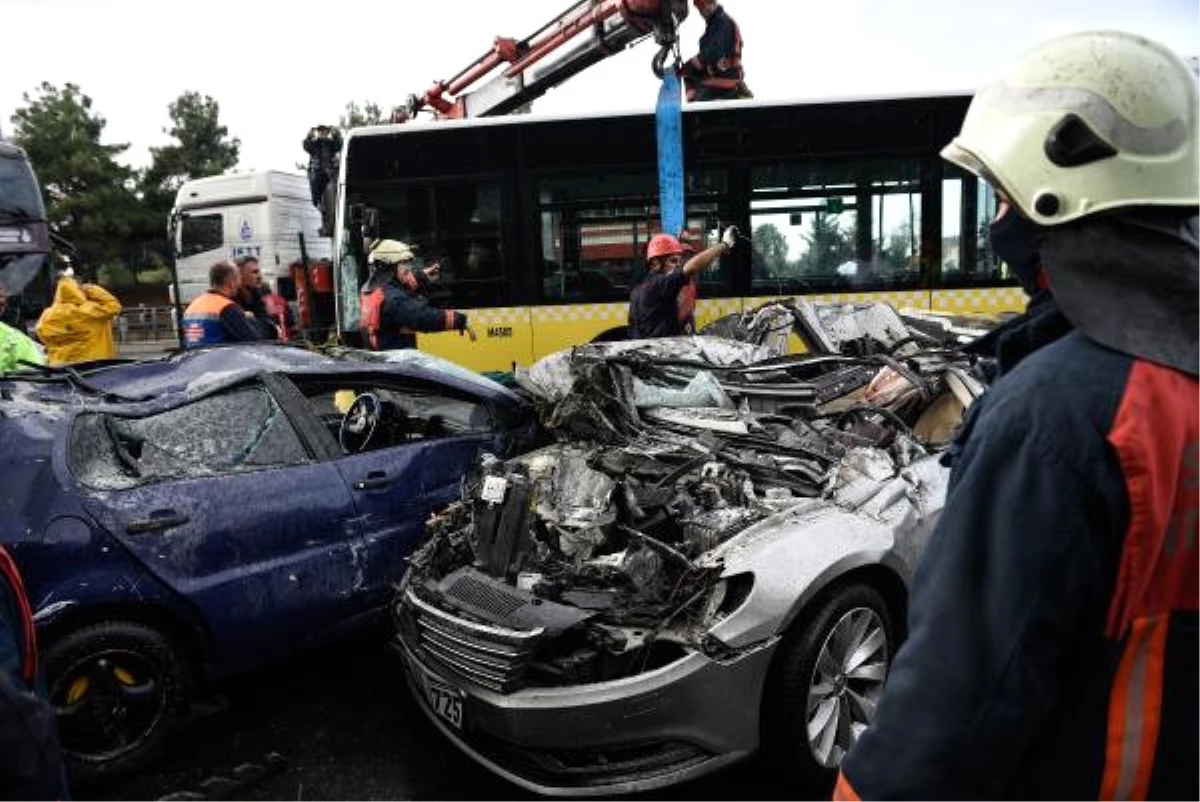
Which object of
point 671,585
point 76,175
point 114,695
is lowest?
point 114,695

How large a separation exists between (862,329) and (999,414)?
4472 mm

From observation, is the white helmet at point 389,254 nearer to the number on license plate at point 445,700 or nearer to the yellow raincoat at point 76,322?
the yellow raincoat at point 76,322

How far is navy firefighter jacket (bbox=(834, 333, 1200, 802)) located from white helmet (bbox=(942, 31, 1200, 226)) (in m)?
0.21

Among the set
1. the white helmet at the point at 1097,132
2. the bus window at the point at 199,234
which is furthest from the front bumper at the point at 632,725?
the bus window at the point at 199,234

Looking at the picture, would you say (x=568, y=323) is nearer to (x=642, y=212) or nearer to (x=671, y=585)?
(x=642, y=212)

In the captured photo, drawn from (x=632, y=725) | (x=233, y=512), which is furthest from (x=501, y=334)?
(x=632, y=725)

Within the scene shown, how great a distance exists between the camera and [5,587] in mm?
1496

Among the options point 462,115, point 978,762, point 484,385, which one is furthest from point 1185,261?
point 462,115

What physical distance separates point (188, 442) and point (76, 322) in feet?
15.0

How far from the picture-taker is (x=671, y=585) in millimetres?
2939

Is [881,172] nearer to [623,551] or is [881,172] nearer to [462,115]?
[462,115]

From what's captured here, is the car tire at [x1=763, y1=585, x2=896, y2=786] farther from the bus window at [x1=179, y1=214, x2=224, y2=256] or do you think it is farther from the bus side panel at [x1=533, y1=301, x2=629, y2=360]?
the bus window at [x1=179, y1=214, x2=224, y2=256]

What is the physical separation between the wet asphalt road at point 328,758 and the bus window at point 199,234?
12961mm

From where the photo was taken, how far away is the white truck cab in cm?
1477
